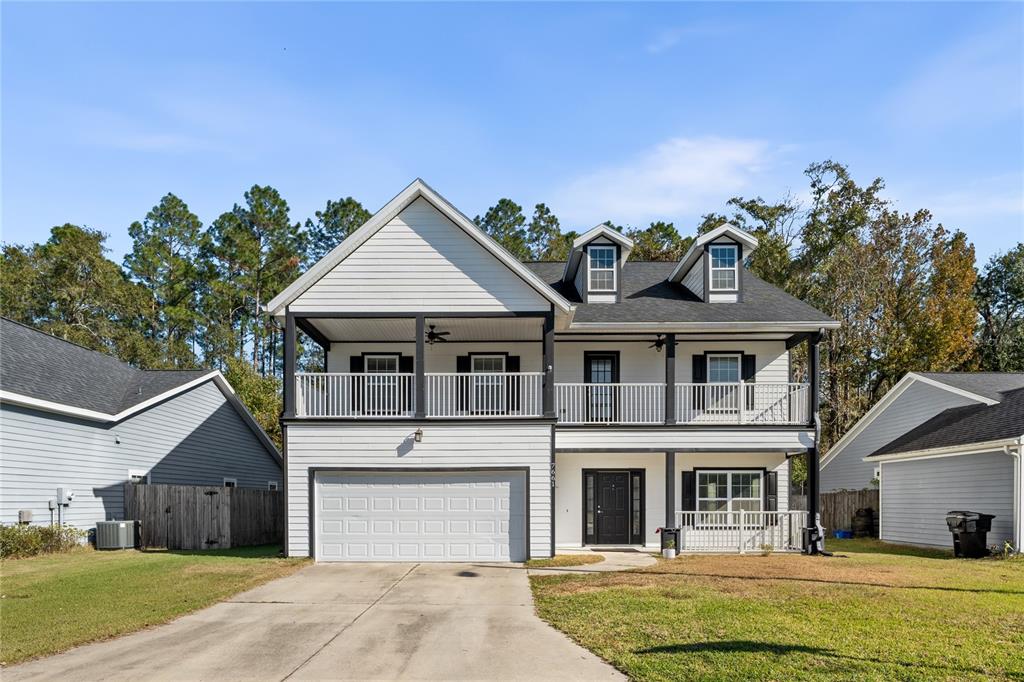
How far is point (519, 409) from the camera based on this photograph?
1938 centimetres

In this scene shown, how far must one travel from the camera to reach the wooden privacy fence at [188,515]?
20250 mm

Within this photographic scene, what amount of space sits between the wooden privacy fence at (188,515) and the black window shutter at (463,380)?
6834mm

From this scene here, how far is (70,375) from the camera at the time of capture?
2152 centimetres

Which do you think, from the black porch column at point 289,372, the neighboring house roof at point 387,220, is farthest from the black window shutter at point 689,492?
the black porch column at point 289,372

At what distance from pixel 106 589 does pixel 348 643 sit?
5676 mm

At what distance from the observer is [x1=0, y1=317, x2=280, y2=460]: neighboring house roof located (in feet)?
61.6

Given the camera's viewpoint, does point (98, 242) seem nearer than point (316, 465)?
No

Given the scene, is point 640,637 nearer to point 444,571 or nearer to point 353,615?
point 353,615

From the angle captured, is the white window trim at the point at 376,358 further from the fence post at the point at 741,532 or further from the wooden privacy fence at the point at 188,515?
the fence post at the point at 741,532

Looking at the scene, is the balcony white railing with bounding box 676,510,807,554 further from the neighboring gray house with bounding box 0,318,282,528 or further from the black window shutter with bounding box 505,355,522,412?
the neighboring gray house with bounding box 0,318,282,528

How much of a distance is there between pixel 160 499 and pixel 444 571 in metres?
8.26

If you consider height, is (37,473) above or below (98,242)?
below

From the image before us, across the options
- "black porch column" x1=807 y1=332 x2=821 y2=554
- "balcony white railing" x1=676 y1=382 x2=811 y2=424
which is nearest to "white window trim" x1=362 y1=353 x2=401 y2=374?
"balcony white railing" x1=676 y1=382 x2=811 y2=424

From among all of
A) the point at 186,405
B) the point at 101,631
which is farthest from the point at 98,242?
the point at 101,631
